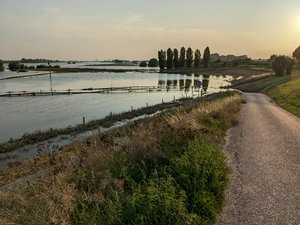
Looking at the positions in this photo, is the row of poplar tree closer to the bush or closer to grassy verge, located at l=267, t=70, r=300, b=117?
grassy verge, located at l=267, t=70, r=300, b=117

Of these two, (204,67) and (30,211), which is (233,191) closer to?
(30,211)

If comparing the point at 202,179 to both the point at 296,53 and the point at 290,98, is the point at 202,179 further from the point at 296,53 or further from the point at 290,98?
the point at 296,53

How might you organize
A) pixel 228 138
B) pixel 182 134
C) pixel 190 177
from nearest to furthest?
pixel 190 177 → pixel 182 134 → pixel 228 138

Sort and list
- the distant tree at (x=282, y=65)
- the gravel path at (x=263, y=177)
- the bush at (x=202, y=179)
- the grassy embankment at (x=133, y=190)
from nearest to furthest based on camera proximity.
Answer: the grassy embankment at (x=133, y=190)
the bush at (x=202, y=179)
the gravel path at (x=263, y=177)
the distant tree at (x=282, y=65)

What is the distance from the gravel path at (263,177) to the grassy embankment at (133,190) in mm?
512

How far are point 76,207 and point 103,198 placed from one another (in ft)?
1.97

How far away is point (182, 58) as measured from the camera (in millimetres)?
178750

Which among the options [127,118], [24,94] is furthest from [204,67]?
[127,118]

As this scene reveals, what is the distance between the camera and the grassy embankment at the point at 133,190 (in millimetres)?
6555

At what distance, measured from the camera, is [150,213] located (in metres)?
6.62

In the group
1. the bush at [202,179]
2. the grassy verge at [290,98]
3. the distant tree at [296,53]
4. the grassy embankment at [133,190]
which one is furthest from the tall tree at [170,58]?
the bush at [202,179]

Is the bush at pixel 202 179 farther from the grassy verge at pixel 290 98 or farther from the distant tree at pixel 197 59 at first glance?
the distant tree at pixel 197 59

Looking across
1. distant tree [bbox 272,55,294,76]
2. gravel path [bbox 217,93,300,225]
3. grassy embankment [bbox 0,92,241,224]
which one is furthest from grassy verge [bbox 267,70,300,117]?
distant tree [bbox 272,55,294,76]

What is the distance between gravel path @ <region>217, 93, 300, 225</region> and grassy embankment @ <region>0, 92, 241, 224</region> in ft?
1.68
